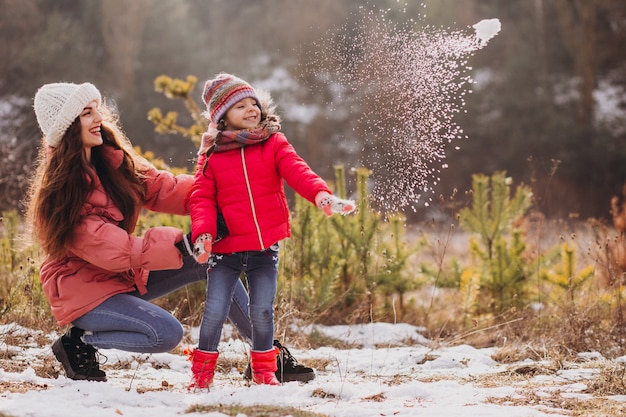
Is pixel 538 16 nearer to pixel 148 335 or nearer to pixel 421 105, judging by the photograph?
pixel 421 105

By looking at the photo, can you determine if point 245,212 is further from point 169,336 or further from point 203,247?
point 169,336

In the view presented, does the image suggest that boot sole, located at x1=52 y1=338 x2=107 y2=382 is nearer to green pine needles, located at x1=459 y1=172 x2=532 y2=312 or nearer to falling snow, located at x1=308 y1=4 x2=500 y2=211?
falling snow, located at x1=308 y1=4 x2=500 y2=211

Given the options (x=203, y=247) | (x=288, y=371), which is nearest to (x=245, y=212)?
(x=203, y=247)

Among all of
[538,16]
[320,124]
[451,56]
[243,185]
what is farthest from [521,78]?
[243,185]

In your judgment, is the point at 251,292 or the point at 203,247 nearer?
the point at 203,247

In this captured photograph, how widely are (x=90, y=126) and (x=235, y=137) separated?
2.11 feet

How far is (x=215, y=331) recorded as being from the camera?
2912 millimetres

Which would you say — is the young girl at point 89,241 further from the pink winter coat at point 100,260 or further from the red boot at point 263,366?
the red boot at point 263,366

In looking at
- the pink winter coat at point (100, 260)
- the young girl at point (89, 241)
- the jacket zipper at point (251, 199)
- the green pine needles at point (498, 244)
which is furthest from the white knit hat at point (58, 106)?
the green pine needles at point (498, 244)

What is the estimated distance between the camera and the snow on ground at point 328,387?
8.36 ft

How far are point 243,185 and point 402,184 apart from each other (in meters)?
0.95

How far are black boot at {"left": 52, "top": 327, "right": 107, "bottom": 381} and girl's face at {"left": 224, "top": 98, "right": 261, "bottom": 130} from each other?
1137mm

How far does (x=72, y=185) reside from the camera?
2.92 m

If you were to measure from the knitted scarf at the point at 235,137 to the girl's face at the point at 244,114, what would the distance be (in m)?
0.04
